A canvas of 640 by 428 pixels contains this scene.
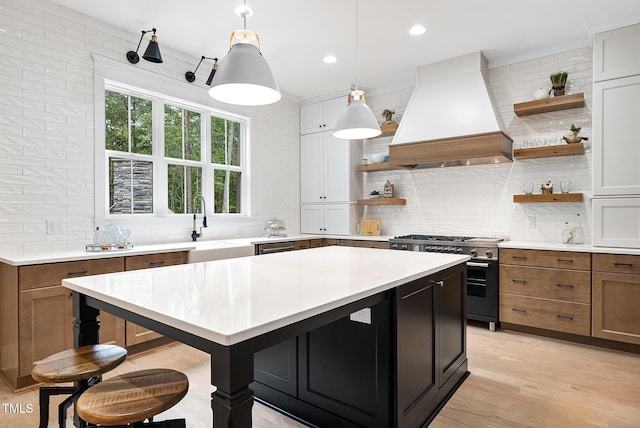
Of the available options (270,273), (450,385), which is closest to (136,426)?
(270,273)

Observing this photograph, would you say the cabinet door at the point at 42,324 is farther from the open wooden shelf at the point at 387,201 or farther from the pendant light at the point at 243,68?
the open wooden shelf at the point at 387,201

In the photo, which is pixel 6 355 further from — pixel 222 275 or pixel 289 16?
pixel 289 16

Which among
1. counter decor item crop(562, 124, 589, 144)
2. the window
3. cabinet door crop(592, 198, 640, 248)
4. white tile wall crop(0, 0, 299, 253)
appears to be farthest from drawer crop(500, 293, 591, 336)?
white tile wall crop(0, 0, 299, 253)

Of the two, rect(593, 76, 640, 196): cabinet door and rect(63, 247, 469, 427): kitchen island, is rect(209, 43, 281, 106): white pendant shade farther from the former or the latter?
rect(593, 76, 640, 196): cabinet door

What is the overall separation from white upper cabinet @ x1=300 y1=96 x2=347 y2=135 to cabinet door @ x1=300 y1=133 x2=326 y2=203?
125mm

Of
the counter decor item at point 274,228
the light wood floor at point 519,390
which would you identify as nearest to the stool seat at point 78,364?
the light wood floor at point 519,390

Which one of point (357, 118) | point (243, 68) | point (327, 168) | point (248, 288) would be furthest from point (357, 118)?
point (327, 168)

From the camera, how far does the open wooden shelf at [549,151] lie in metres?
3.85

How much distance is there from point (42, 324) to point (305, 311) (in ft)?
8.20

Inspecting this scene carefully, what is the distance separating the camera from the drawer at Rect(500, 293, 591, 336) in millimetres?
3502

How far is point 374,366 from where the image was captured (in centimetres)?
192

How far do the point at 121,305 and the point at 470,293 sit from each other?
364cm

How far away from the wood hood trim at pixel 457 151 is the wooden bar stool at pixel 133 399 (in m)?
3.70

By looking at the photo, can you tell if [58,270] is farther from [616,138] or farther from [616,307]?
[616,138]
